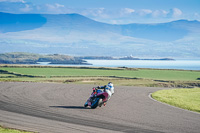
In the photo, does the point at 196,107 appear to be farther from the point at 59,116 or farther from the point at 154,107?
the point at 59,116

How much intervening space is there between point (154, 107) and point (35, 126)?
1026 cm

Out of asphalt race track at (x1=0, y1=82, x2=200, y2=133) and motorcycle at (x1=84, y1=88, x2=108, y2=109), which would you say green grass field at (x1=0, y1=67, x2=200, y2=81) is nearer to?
asphalt race track at (x1=0, y1=82, x2=200, y2=133)

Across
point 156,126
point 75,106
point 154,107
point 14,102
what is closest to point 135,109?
point 154,107

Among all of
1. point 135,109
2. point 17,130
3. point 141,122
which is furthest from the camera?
point 135,109

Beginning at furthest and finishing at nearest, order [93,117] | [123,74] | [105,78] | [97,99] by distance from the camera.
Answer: [123,74], [105,78], [97,99], [93,117]

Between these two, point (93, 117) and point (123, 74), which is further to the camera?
point (123, 74)

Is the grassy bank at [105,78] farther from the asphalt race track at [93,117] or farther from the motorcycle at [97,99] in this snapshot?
the motorcycle at [97,99]

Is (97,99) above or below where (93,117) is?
above

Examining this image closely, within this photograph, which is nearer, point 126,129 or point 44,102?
point 126,129

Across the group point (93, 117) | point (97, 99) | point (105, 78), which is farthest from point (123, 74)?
point (93, 117)

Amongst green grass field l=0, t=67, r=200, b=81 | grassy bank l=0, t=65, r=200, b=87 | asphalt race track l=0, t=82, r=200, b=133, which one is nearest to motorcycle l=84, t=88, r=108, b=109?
asphalt race track l=0, t=82, r=200, b=133

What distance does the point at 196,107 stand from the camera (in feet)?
81.6

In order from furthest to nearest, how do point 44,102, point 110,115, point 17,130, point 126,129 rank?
point 44,102 → point 110,115 → point 126,129 → point 17,130

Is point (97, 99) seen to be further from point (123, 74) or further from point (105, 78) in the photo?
point (123, 74)
